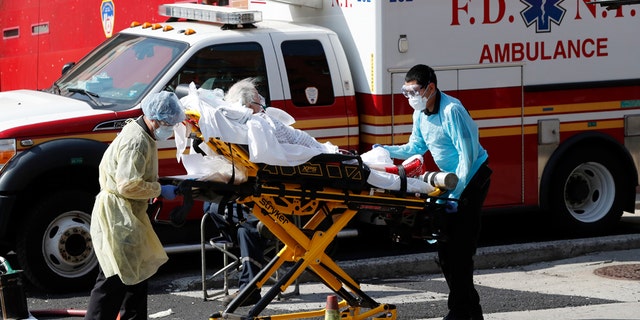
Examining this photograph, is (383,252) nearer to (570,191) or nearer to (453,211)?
(570,191)

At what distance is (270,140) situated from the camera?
663 centimetres

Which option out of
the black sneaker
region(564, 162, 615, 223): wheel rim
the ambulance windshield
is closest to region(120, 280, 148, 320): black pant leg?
the black sneaker

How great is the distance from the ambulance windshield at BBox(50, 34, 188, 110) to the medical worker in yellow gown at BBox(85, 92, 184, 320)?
2587 mm

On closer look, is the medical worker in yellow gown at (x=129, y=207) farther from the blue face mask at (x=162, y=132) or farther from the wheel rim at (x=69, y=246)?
the wheel rim at (x=69, y=246)

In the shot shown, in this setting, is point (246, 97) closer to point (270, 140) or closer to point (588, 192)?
point (270, 140)

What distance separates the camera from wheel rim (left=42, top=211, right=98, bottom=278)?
8867 millimetres

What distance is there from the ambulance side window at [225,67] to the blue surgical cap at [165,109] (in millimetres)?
2750

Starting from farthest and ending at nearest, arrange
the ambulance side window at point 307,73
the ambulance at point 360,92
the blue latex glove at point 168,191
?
the ambulance side window at point 307,73, the ambulance at point 360,92, the blue latex glove at point 168,191

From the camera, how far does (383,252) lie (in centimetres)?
1045

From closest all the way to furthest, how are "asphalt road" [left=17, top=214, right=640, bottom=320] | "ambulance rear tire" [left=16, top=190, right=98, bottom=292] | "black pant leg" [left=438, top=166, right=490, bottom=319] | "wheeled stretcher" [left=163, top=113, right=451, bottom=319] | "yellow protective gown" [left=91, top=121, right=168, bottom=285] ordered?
"yellow protective gown" [left=91, top=121, right=168, bottom=285], "wheeled stretcher" [left=163, top=113, right=451, bottom=319], "black pant leg" [left=438, top=166, right=490, bottom=319], "asphalt road" [left=17, top=214, right=640, bottom=320], "ambulance rear tire" [left=16, top=190, right=98, bottom=292]

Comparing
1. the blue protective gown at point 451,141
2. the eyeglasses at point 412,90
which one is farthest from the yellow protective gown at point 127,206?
the blue protective gown at point 451,141

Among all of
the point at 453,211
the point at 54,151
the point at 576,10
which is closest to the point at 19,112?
the point at 54,151

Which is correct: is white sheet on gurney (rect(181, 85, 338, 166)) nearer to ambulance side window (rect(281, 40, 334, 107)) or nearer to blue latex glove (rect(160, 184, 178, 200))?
blue latex glove (rect(160, 184, 178, 200))

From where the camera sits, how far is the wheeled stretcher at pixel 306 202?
672cm
